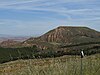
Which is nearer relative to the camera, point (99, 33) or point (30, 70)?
point (30, 70)

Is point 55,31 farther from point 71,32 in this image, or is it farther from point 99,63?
point 99,63

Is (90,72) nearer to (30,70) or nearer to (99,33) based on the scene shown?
(30,70)

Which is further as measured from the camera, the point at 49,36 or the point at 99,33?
the point at 49,36

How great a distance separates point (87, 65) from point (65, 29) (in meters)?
119

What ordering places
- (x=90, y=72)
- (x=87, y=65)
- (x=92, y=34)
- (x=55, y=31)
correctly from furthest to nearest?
(x=55, y=31)
(x=92, y=34)
(x=87, y=65)
(x=90, y=72)

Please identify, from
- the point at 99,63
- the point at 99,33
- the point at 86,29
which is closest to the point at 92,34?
the point at 99,33

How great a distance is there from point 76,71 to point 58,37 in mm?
115905

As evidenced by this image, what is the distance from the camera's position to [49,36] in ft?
420

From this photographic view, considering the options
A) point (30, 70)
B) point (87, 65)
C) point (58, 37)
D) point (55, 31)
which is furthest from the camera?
point (55, 31)

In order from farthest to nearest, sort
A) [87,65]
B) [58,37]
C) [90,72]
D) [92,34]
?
[58,37] → [92,34] → [87,65] → [90,72]

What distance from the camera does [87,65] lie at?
9281 mm

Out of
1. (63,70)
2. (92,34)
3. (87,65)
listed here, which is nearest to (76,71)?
(63,70)

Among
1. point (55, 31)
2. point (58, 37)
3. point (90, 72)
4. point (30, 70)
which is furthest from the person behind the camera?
point (55, 31)

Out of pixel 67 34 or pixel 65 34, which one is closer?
pixel 67 34
